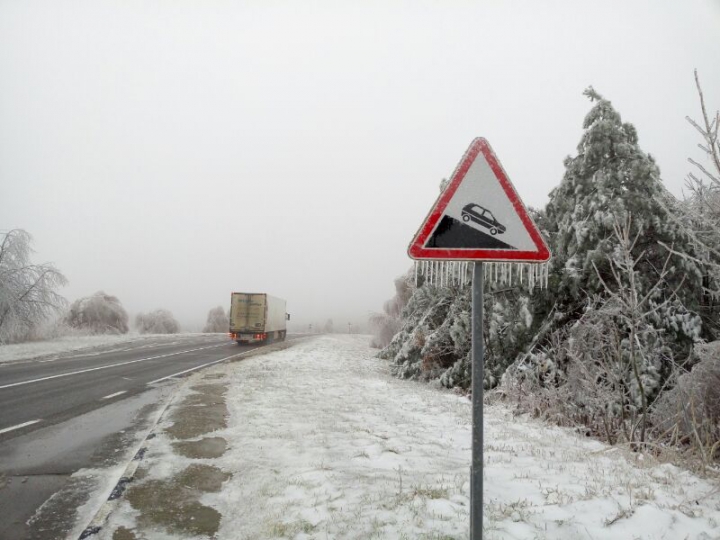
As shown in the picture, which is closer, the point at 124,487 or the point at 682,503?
the point at 682,503

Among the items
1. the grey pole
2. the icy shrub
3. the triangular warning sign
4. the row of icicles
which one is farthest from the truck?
the grey pole

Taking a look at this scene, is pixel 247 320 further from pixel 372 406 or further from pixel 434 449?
pixel 434 449

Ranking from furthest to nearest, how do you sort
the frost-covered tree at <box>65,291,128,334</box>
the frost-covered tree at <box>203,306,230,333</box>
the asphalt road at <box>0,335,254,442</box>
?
the frost-covered tree at <box>203,306,230,333</box>
the frost-covered tree at <box>65,291,128,334</box>
the asphalt road at <box>0,335,254,442</box>

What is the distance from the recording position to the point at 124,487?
14.6ft

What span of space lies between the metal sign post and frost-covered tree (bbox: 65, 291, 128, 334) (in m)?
44.5

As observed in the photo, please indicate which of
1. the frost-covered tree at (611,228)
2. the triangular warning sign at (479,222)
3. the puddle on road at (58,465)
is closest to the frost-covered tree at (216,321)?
the puddle on road at (58,465)

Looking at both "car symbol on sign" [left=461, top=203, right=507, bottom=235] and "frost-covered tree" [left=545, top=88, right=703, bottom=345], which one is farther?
"frost-covered tree" [left=545, top=88, right=703, bottom=345]

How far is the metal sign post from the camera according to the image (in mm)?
2590

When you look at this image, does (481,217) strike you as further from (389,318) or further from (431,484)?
(389,318)

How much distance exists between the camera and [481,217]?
263 cm

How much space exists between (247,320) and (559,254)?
25.7 m

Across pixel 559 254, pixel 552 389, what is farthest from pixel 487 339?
pixel 552 389

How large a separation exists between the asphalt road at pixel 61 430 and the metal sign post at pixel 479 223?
12.8ft

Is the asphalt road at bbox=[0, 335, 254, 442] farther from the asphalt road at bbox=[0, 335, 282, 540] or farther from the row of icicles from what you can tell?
the row of icicles
